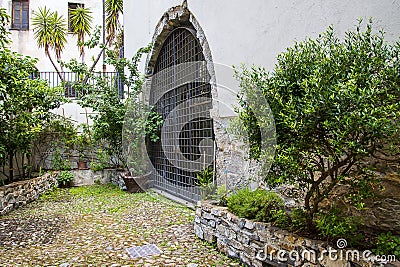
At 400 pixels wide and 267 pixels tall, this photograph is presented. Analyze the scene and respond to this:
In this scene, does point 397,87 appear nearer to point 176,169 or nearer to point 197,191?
point 197,191

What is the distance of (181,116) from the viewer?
7016mm

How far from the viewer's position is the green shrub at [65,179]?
895 cm

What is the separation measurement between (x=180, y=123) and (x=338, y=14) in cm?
431

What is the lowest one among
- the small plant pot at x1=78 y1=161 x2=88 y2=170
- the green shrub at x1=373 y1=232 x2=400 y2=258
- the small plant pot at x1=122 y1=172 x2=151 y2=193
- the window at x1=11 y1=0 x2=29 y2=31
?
the small plant pot at x1=122 y1=172 x2=151 y2=193

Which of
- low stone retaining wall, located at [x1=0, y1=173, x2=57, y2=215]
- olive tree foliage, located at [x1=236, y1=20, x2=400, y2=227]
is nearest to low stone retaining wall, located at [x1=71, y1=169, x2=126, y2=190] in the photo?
low stone retaining wall, located at [x1=0, y1=173, x2=57, y2=215]

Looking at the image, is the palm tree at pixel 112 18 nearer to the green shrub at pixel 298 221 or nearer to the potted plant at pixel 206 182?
the potted plant at pixel 206 182

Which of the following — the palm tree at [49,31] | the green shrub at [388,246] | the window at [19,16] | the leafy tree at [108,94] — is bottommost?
the green shrub at [388,246]

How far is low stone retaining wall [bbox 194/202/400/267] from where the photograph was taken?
2398 millimetres

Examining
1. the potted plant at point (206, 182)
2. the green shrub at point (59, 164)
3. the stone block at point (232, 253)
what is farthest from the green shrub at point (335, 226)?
the green shrub at point (59, 164)

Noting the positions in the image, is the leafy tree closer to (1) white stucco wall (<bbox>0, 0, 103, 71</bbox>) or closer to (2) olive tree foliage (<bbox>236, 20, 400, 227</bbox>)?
(2) olive tree foliage (<bbox>236, 20, 400, 227</bbox>)

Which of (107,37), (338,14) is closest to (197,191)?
(338,14)

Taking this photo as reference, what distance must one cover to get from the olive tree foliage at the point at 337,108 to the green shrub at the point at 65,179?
7.38 meters

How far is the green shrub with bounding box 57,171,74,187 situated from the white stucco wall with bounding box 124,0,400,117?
5.22 m

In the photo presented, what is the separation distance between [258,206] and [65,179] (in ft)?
22.6
